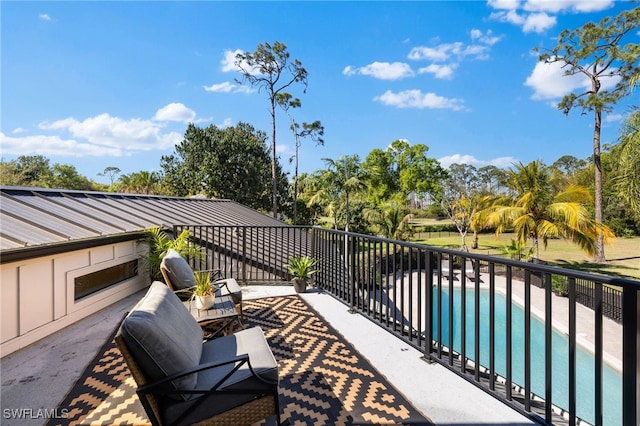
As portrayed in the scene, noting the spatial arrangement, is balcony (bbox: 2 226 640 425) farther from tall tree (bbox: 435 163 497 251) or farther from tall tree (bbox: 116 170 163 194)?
tall tree (bbox: 116 170 163 194)

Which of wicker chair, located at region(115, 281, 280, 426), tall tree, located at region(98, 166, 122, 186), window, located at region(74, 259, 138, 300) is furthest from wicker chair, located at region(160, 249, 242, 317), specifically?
tall tree, located at region(98, 166, 122, 186)

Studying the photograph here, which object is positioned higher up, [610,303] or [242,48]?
[242,48]

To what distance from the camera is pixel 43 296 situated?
3.39 meters

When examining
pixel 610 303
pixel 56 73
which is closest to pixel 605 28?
pixel 610 303

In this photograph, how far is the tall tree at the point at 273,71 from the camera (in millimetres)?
20297

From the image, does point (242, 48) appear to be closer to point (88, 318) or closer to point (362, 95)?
point (362, 95)

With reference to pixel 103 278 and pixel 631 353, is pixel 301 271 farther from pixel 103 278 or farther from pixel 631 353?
pixel 631 353

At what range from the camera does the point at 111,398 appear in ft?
7.33

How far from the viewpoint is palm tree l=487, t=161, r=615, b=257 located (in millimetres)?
13000

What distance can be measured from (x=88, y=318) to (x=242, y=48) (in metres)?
20.6

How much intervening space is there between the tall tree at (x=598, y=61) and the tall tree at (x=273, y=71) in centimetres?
1665

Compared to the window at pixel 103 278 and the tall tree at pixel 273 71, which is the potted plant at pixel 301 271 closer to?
the window at pixel 103 278

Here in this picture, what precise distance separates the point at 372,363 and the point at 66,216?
4.97 m

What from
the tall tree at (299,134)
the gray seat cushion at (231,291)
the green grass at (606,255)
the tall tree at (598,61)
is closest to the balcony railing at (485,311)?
the gray seat cushion at (231,291)
